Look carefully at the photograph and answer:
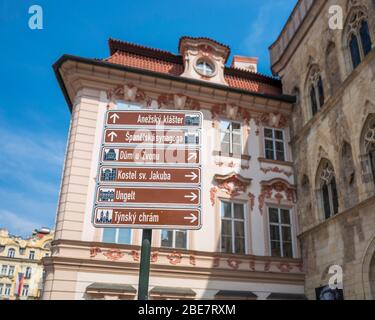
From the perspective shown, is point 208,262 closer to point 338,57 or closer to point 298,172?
point 298,172

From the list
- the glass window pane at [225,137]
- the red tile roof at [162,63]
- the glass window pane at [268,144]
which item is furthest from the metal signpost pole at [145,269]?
the glass window pane at [268,144]

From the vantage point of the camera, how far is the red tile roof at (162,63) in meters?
16.2

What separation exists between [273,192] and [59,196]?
8131 millimetres

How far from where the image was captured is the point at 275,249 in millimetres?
14469

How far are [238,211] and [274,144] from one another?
3.59 m

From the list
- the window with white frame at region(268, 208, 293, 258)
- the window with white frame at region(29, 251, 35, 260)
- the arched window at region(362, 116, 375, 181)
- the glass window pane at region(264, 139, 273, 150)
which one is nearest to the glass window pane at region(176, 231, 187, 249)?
the window with white frame at region(268, 208, 293, 258)

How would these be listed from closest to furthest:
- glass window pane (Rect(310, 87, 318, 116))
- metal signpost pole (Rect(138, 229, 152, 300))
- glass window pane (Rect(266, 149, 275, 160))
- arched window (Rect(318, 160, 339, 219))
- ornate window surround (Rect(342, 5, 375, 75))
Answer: metal signpost pole (Rect(138, 229, 152, 300)) < ornate window surround (Rect(342, 5, 375, 75)) < arched window (Rect(318, 160, 339, 219)) < glass window pane (Rect(310, 87, 318, 116)) < glass window pane (Rect(266, 149, 275, 160))

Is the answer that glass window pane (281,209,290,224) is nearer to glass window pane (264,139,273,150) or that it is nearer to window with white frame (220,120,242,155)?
glass window pane (264,139,273,150)

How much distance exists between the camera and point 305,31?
15.9 metres

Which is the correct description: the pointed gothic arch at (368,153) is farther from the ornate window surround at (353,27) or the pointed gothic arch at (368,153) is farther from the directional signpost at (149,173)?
the directional signpost at (149,173)

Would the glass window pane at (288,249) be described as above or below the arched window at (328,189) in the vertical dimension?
below

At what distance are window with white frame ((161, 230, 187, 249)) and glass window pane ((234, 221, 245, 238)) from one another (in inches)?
78.7

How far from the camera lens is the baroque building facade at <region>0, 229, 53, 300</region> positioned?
→ 6581 centimetres

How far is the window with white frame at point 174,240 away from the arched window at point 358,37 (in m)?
8.22
